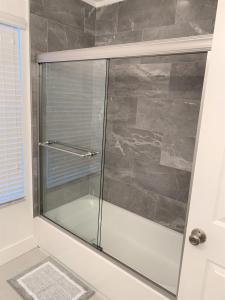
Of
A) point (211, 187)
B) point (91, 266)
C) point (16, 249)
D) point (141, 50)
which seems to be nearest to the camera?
point (211, 187)

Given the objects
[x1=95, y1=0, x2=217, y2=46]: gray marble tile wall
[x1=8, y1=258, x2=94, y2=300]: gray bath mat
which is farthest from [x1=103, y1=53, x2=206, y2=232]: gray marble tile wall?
[x1=8, y1=258, x2=94, y2=300]: gray bath mat

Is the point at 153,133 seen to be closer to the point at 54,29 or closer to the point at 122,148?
the point at 122,148

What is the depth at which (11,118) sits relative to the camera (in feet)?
6.25

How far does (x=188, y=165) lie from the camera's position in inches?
78.8

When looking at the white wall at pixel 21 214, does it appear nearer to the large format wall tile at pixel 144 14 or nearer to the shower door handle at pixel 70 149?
the shower door handle at pixel 70 149

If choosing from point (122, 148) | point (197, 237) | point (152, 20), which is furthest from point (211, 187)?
point (152, 20)

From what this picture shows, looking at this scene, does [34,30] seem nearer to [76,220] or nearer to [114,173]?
[114,173]

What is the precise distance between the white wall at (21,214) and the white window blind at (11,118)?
0.19 feet

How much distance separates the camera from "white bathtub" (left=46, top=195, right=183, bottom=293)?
1742mm

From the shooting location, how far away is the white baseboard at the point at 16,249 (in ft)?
6.75

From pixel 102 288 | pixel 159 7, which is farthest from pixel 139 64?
pixel 102 288

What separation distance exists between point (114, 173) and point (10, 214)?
1.08 metres

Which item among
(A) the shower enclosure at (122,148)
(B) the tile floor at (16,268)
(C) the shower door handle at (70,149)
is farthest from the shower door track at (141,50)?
(B) the tile floor at (16,268)

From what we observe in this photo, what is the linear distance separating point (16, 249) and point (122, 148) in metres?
1.39
